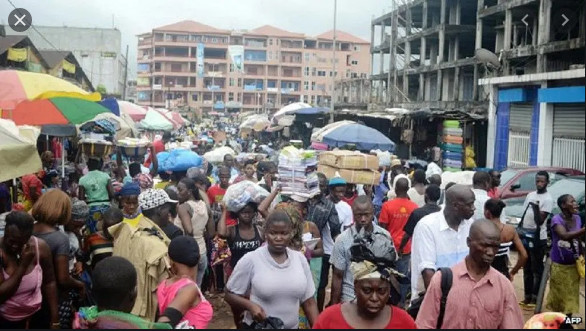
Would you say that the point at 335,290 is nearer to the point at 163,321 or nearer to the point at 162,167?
the point at 163,321

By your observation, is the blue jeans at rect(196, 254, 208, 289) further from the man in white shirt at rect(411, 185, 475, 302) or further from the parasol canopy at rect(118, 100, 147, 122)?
the parasol canopy at rect(118, 100, 147, 122)

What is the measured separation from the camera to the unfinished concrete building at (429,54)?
3562cm

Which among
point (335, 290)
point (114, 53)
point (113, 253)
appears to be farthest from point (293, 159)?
point (114, 53)

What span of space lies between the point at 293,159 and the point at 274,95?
283 feet

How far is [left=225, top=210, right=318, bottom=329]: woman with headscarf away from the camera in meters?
4.16

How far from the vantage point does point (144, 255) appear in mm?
4523

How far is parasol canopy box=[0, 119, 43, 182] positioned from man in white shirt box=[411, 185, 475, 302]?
322 centimetres

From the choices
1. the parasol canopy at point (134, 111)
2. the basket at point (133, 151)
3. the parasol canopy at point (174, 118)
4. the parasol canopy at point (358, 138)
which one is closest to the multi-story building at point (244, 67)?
the parasol canopy at point (174, 118)

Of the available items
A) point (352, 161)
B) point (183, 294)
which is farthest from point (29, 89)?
point (352, 161)

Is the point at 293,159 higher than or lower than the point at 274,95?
lower

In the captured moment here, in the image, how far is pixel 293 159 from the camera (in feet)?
22.7

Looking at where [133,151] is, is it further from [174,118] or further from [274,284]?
[274,284]

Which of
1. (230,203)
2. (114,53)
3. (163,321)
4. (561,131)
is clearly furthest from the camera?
(114,53)

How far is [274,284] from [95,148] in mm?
8257
